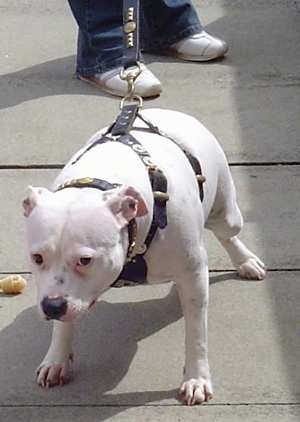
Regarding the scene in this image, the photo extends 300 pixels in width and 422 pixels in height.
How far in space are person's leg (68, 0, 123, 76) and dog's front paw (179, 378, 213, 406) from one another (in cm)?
285

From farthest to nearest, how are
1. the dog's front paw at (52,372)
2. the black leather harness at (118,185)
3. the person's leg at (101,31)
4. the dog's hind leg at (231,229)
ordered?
the person's leg at (101,31)
the dog's hind leg at (231,229)
the dog's front paw at (52,372)
the black leather harness at (118,185)

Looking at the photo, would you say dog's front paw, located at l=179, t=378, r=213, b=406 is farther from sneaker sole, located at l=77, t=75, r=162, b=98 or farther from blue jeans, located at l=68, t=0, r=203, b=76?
blue jeans, located at l=68, t=0, r=203, b=76

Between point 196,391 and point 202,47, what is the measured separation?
10.8 feet

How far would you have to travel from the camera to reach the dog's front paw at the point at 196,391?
3797mm

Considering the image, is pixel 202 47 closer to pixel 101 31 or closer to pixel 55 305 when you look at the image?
pixel 101 31

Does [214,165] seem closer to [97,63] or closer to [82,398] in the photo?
[82,398]

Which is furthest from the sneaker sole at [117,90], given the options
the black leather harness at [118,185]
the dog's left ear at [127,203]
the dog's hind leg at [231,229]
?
the dog's left ear at [127,203]

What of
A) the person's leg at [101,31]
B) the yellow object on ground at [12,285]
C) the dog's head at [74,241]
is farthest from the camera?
the person's leg at [101,31]

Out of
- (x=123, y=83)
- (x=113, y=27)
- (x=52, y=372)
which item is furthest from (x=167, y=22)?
(x=52, y=372)

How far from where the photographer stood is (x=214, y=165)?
164 inches

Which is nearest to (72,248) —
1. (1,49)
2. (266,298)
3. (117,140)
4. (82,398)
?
(117,140)

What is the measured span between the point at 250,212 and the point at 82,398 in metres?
1.56

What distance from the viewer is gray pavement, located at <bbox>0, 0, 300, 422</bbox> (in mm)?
3889

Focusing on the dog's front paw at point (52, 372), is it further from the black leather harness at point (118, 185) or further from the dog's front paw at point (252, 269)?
the dog's front paw at point (252, 269)
